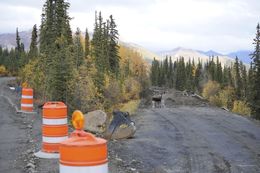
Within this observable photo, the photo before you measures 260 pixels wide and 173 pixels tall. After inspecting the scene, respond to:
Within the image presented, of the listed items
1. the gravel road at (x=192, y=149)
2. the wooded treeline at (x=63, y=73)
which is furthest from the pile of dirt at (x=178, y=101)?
the gravel road at (x=192, y=149)

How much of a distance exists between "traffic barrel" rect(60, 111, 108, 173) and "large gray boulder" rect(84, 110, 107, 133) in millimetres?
12624

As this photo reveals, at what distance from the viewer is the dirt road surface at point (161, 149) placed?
11.1 m

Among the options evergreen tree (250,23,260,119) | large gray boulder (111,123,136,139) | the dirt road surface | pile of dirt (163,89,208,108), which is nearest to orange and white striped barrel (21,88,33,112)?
the dirt road surface

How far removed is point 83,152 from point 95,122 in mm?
13345

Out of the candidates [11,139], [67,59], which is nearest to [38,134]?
[11,139]

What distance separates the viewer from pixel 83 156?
453 cm

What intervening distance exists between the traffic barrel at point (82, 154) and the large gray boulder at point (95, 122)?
12624mm

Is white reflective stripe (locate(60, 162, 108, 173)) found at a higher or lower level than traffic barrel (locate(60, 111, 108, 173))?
lower

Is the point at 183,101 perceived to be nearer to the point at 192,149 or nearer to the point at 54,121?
the point at 192,149

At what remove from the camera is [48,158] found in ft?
35.1

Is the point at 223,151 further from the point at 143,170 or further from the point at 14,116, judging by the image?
the point at 14,116

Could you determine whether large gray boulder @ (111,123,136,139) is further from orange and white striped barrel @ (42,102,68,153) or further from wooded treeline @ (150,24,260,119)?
wooded treeline @ (150,24,260,119)

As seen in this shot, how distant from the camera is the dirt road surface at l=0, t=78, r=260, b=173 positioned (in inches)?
438

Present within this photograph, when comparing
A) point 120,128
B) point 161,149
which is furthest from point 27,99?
point 161,149
